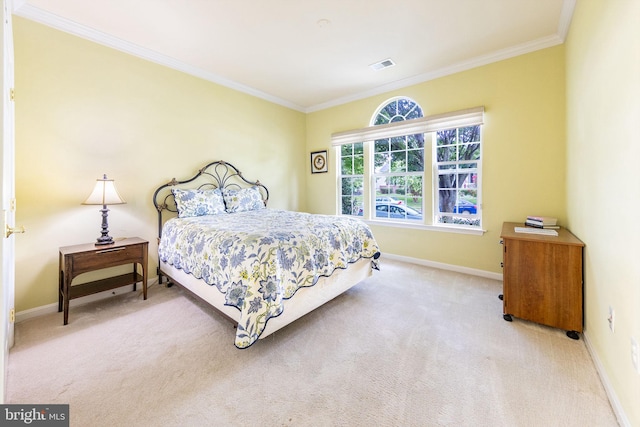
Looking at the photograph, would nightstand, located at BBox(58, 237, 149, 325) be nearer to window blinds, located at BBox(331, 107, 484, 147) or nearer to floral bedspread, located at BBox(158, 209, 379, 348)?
floral bedspread, located at BBox(158, 209, 379, 348)

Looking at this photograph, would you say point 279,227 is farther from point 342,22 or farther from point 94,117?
point 94,117

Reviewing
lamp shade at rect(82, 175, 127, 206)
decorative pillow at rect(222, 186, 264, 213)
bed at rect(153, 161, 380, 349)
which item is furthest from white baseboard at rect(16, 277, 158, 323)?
decorative pillow at rect(222, 186, 264, 213)

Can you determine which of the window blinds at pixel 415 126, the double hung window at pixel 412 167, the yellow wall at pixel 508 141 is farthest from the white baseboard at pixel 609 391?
the window blinds at pixel 415 126

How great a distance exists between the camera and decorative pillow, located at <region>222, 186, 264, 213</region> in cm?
367

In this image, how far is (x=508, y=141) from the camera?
10.4ft

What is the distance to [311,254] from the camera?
2.22 metres

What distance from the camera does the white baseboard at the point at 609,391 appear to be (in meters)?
1.29

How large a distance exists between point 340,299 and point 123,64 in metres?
3.62

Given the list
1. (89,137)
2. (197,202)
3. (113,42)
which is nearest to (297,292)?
(197,202)

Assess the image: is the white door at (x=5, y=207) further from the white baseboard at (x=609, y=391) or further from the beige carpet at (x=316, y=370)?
Result: the white baseboard at (x=609, y=391)

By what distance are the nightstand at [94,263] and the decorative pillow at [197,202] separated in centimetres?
61

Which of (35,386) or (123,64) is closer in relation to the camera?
(35,386)

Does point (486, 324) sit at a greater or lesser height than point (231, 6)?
lesser

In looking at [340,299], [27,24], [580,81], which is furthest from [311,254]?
[27,24]
